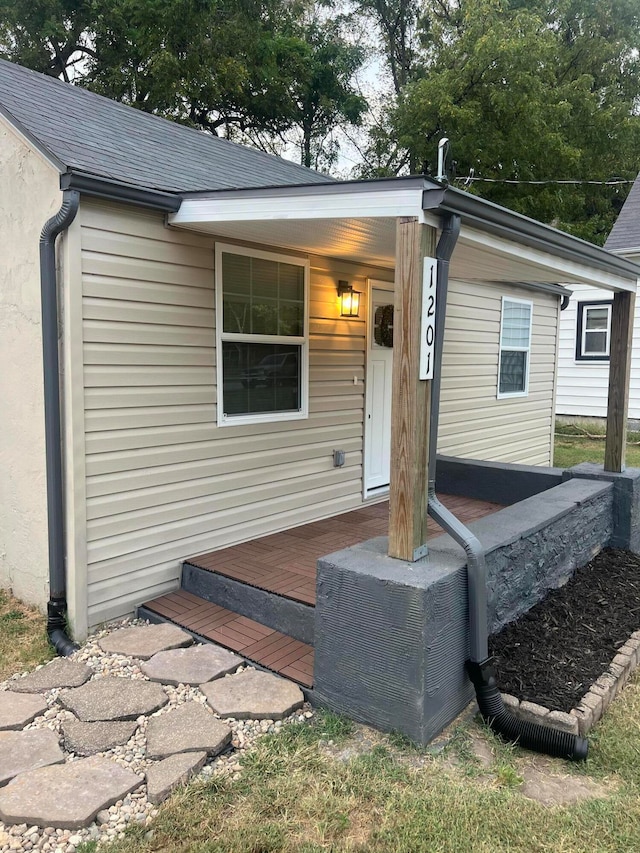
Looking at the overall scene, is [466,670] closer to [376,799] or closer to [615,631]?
[376,799]

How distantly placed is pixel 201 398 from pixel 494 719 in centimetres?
271

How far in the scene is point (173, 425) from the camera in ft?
14.0

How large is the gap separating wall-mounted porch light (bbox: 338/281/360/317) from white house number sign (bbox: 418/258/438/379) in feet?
8.65

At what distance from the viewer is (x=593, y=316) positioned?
42.1ft

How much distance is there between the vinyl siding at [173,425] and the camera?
3.80 m

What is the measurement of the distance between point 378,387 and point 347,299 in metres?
1.07

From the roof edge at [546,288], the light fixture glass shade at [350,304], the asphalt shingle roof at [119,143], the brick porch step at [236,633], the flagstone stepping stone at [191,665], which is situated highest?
the asphalt shingle roof at [119,143]

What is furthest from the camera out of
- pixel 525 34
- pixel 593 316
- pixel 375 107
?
pixel 375 107

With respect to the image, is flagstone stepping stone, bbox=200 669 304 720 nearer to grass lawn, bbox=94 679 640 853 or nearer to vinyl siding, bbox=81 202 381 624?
grass lawn, bbox=94 679 640 853

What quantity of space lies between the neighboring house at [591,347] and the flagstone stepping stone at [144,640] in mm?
11110

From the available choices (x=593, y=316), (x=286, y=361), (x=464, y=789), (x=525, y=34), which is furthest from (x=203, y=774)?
(x=525, y=34)

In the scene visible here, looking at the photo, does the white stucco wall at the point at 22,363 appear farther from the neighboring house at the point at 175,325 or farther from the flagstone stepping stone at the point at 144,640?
the flagstone stepping stone at the point at 144,640

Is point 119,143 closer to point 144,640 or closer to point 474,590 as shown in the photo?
point 144,640

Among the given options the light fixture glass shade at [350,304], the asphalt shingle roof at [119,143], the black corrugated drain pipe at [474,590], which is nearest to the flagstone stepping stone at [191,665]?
the black corrugated drain pipe at [474,590]
